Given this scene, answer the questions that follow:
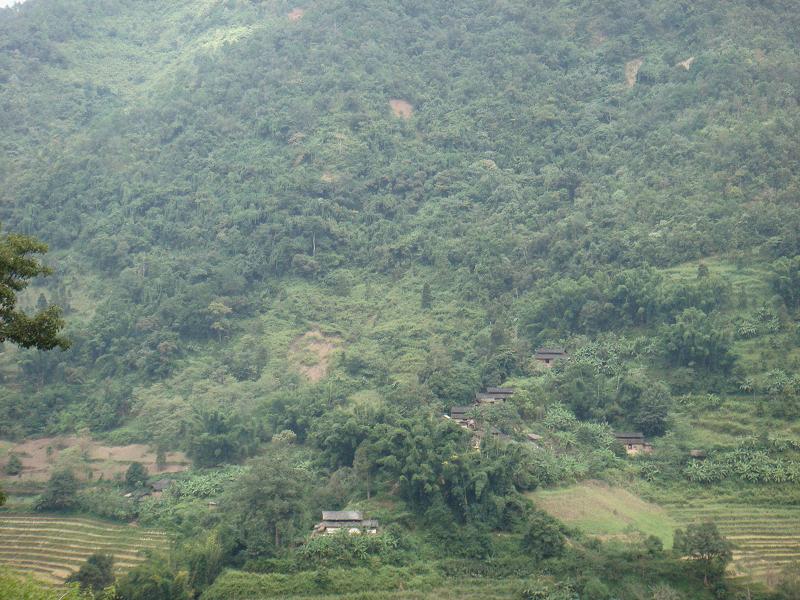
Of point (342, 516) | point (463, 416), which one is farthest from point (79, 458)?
point (463, 416)

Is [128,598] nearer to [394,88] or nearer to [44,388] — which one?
[44,388]

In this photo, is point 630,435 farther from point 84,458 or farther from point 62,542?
point 84,458

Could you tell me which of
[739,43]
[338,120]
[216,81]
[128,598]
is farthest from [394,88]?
[128,598]

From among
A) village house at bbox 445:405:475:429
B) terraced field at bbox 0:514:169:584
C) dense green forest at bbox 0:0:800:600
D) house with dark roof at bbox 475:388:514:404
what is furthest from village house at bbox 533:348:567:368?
terraced field at bbox 0:514:169:584

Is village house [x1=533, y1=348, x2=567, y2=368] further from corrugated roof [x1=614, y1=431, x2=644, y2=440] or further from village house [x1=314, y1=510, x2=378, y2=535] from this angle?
village house [x1=314, y1=510, x2=378, y2=535]

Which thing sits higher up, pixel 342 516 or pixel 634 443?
pixel 634 443

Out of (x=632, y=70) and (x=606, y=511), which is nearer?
(x=606, y=511)

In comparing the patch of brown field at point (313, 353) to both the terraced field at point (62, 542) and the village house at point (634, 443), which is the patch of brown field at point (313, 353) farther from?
the village house at point (634, 443)

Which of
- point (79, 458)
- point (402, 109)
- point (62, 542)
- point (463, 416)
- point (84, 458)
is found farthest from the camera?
point (402, 109)
